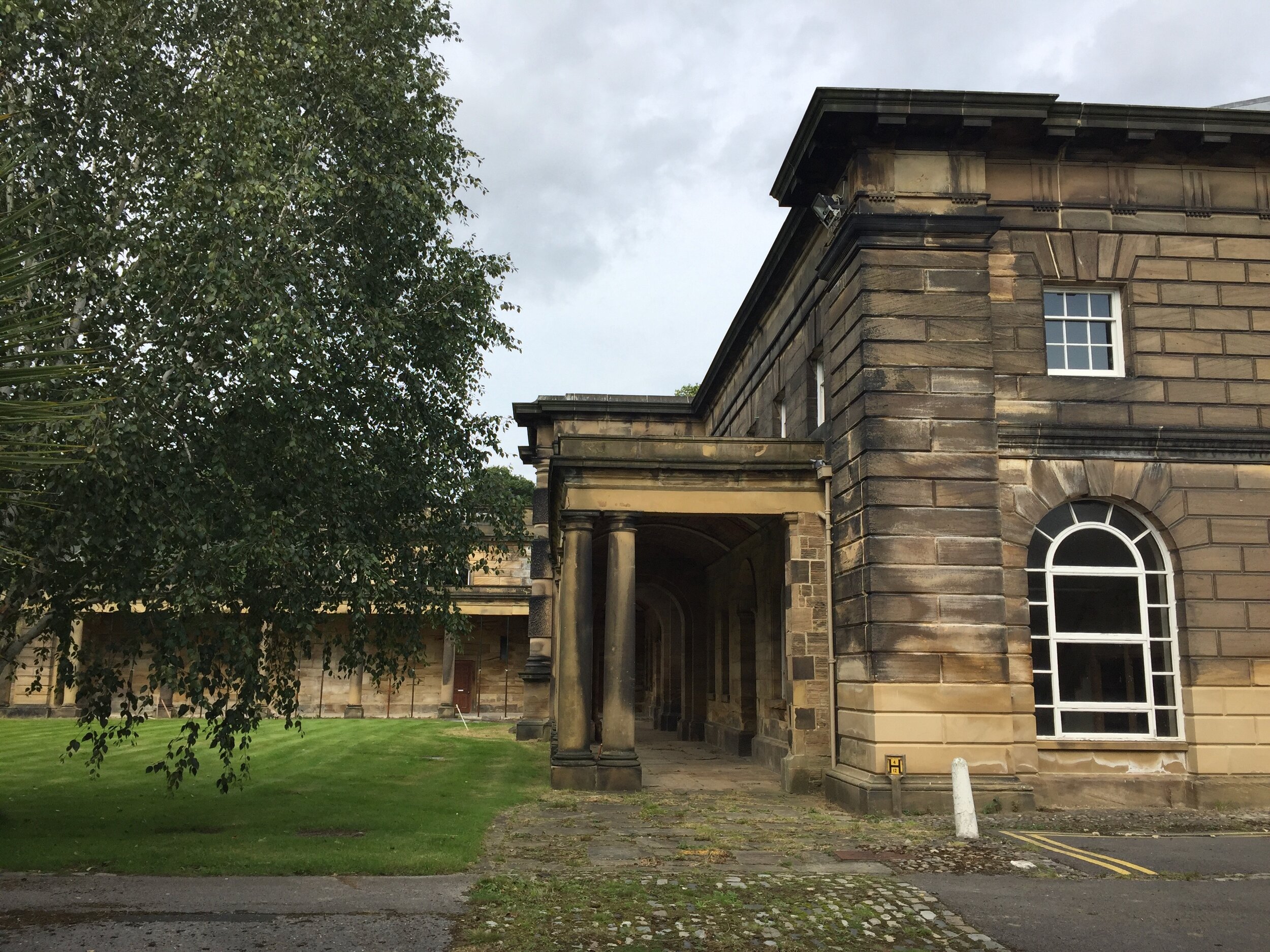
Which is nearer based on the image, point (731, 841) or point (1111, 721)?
point (731, 841)

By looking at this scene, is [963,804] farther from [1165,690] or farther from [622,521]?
[622,521]

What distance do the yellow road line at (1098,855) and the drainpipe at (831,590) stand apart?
3494 mm

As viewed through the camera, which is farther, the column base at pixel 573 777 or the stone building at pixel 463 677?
the stone building at pixel 463 677

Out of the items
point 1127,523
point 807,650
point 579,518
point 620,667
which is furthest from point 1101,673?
point 579,518

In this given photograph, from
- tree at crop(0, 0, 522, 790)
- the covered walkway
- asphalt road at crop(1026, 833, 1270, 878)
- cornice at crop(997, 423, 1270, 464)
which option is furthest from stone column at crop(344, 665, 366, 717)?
asphalt road at crop(1026, 833, 1270, 878)

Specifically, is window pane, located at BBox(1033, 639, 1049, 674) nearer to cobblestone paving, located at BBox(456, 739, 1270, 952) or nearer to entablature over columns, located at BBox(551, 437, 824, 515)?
cobblestone paving, located at BBox(456, 739, 1270, 952)

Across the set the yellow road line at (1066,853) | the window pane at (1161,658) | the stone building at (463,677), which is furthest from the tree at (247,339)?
the stone building at (463,677)

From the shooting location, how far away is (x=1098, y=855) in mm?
9672

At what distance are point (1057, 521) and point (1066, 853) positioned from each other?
4.83 metres

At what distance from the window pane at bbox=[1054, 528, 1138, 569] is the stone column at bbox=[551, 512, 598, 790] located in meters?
6.42

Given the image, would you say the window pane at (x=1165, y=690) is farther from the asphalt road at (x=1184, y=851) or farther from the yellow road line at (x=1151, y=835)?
the asphalt road at (x=1184, y=851)

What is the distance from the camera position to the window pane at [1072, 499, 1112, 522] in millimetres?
13367

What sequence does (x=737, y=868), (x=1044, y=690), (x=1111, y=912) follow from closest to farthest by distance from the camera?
(x=1111, y=912)
(x=737, y=868)
(x=1044, y=690)

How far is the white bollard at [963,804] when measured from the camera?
10.6 metres
